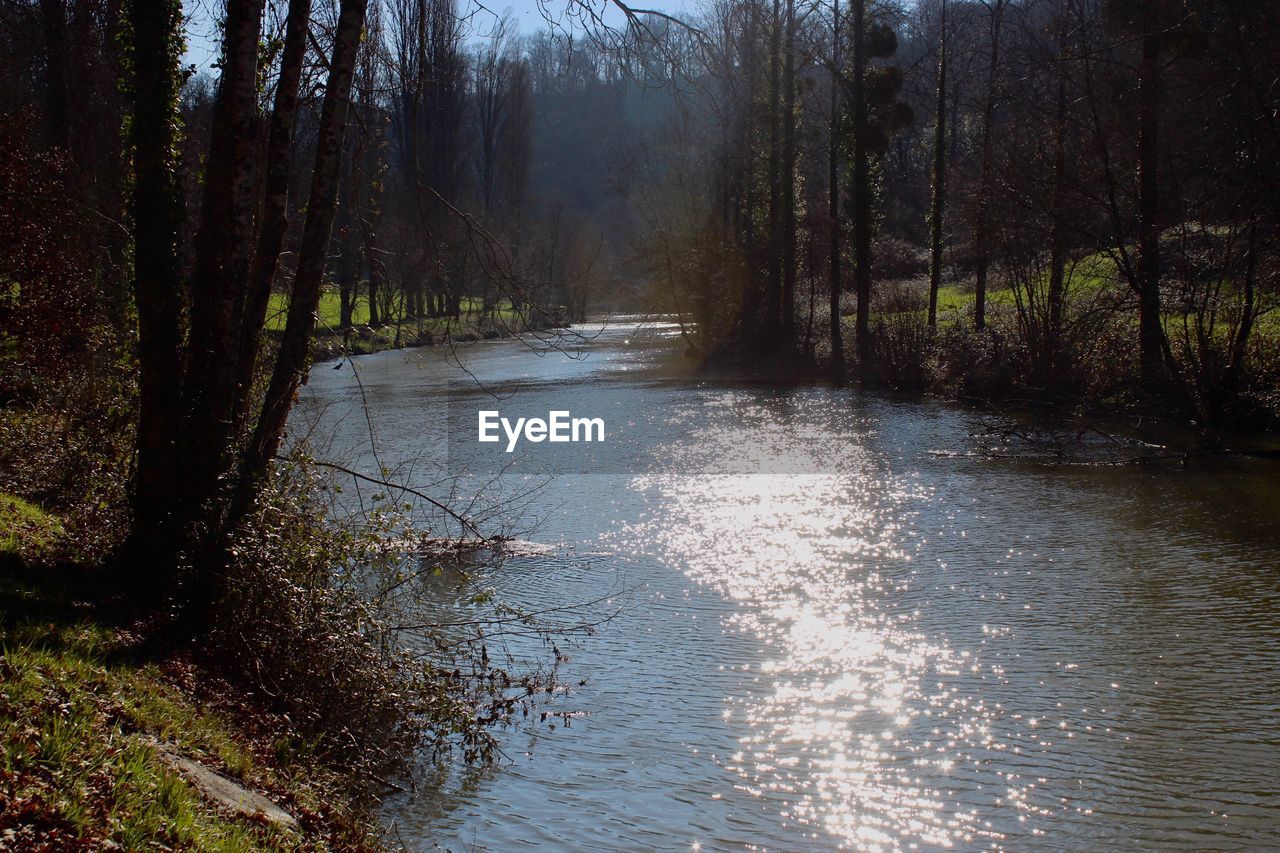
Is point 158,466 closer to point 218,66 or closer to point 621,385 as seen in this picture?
point 218,66

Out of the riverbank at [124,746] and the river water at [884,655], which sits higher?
the riverbank at [124,746]

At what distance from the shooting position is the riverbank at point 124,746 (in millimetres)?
3707

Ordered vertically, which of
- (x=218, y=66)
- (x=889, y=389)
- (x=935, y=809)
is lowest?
(x=935, y=809)

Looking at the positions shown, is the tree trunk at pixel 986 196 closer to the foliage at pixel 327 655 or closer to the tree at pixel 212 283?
the tree at pixel 212 283

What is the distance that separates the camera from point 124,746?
4.29m

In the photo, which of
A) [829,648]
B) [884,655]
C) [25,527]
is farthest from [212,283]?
[884,655]

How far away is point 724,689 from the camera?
25.4 feet

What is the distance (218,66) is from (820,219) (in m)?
25.1

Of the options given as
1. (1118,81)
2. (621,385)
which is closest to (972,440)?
(1118,81)

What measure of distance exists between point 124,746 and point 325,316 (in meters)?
12.9

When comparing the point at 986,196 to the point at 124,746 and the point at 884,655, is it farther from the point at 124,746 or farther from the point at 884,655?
the point at 124,746

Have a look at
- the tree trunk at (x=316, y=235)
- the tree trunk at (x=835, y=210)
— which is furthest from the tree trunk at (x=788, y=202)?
the tree trunk at (x=316, y=235)

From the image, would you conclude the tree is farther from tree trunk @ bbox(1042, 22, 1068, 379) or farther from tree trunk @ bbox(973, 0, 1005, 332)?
tree trunk @ bbox(973, 0, 1005, 332)
